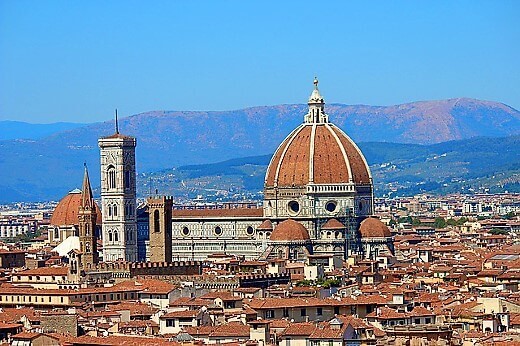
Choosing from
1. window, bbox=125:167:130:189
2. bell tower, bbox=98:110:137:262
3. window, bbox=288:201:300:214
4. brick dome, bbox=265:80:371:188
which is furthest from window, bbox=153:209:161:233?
brick dome, bbox=265:80:371:188

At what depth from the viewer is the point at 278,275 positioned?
9444 cm

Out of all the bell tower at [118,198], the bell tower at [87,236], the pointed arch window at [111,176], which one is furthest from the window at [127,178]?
the bell tower at [87,236]

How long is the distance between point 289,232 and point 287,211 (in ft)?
20.7

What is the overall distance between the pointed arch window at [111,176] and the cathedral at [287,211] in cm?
4

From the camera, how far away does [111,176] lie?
126625mm

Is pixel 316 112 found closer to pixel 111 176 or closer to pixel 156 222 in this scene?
pixel 111 176

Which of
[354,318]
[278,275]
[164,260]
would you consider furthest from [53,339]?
[164,260]

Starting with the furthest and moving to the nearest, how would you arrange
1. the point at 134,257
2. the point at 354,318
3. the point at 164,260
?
1. the point at 134,257
2. the point at 164,260
3. the point at 354,318

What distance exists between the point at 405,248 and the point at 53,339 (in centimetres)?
7954

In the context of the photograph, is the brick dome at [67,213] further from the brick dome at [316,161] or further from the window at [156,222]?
the window at [156,222]

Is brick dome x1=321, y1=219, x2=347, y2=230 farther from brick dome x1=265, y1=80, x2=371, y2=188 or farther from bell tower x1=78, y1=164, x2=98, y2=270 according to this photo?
bell tower x1=78, y1=164, x2=98, y2=270

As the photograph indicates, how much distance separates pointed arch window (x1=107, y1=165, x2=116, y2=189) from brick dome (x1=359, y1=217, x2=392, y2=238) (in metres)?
16.0

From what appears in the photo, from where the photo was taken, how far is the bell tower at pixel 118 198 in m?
125

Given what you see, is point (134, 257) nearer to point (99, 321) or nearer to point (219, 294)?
point (219, 294)
